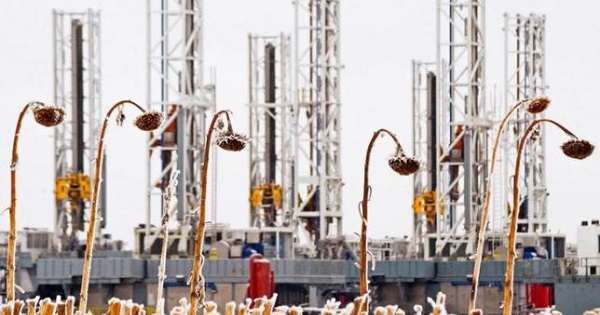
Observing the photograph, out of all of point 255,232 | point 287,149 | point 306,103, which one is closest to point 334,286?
point 255,232

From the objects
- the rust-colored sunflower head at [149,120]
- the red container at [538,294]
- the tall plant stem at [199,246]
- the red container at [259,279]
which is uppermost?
the rust-colored sunflower head at [149,120]

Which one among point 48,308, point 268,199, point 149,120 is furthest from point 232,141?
point 268,199

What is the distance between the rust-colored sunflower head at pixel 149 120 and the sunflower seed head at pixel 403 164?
5.78ft

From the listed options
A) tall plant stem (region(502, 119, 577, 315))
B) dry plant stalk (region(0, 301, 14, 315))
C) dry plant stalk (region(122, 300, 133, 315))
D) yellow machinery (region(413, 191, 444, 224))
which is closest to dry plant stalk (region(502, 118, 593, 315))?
tall plant stem (region(502, 119, 577, 315))

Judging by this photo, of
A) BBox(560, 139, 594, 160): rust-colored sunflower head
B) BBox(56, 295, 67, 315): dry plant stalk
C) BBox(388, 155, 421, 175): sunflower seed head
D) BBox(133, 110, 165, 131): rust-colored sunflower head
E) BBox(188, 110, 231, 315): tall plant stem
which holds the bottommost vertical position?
BBox(56, 295, 67, 315): dry plant stalk

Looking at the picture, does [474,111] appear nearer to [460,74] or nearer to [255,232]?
[460,74]

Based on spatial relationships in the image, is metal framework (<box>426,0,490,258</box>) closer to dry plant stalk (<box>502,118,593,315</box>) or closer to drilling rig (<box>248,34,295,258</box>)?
drilling rig (<box>248,34,295,258</box>)

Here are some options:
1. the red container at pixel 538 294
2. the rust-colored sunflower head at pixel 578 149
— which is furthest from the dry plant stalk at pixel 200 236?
the red container at pixel 538 294

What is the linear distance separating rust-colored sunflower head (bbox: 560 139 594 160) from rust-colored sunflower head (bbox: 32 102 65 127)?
3704mm

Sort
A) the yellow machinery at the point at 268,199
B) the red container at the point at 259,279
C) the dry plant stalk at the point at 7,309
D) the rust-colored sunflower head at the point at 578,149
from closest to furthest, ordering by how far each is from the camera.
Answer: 1. the dry plant stalk at the point at 7,309
2. the rust-colored sunflower head at the point at 578,149
3. the red container at the point at 259,279
4. the yellow machinery at the point at 268,199

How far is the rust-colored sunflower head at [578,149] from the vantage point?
1506cm

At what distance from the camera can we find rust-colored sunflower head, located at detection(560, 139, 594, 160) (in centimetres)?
1506

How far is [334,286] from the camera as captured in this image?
78.8 metres

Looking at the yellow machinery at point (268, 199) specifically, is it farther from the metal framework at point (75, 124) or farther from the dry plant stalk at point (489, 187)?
the dry plant stalk at point (489, 187)
